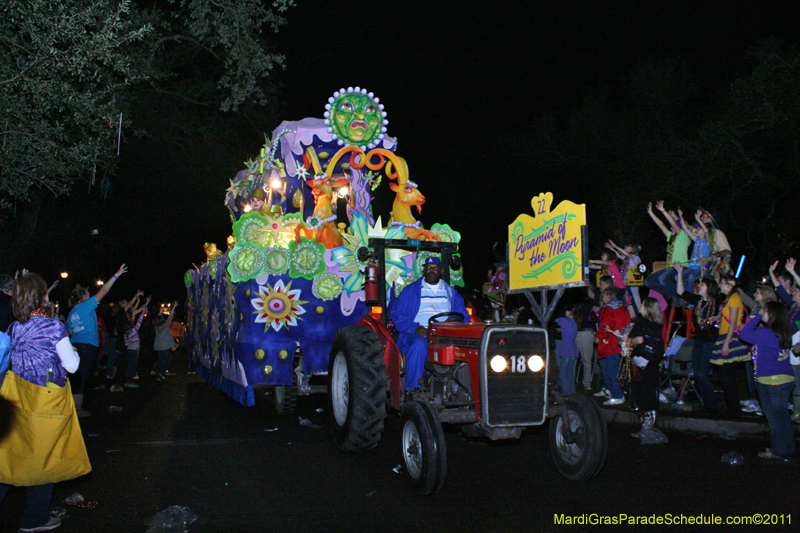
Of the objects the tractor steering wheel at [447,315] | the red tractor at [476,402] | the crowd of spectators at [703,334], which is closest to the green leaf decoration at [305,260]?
the red tractor at [476,402]

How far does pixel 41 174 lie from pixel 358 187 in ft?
15.3

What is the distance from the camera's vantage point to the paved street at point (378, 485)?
172 inches

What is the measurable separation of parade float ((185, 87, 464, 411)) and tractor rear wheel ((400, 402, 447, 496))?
1.92 metres

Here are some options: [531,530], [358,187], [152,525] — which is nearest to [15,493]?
[152,525]

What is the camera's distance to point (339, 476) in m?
5.49

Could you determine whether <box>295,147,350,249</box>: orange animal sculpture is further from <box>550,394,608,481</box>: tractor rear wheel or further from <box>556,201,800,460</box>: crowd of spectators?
<box>550,394,608,481</box>: tractor rear wheel

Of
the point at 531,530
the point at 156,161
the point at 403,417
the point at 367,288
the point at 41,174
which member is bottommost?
the point at 531,530

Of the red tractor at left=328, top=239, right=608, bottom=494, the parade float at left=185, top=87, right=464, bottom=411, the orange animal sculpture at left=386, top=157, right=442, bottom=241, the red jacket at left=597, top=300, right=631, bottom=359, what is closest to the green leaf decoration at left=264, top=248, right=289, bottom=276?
the parade float at left=185, top=87, right=464, bottom=411

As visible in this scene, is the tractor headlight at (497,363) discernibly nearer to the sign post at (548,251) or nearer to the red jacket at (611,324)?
the sign post at (548,251)

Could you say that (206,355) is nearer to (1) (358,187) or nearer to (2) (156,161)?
(1) (358,187)

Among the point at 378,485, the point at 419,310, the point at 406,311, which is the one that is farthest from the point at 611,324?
the point at 378,485

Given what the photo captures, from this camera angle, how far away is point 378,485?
17.1ft

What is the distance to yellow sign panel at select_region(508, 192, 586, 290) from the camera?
19.5ft

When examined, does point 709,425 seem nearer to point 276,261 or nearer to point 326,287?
point 326,287
